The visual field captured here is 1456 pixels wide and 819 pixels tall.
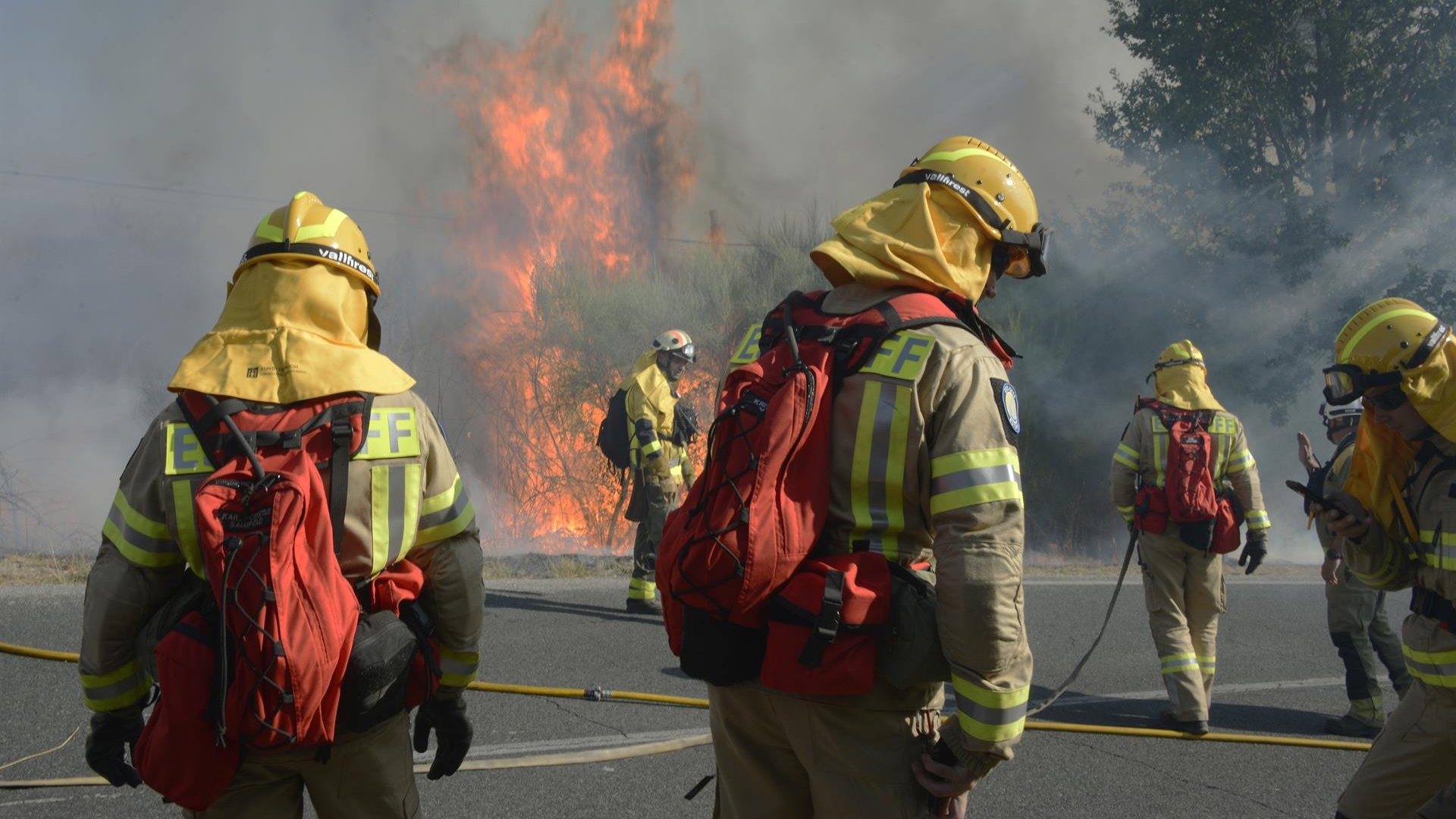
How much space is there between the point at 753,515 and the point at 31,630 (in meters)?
5.81

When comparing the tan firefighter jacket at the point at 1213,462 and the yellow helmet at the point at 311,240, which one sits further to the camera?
the tan firefighter jacket at the point at 1213,462

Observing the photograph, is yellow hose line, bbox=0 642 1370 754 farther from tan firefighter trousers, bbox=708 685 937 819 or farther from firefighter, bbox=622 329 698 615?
firefighter, bbox=622 329 698 615

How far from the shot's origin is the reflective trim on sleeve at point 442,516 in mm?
2494

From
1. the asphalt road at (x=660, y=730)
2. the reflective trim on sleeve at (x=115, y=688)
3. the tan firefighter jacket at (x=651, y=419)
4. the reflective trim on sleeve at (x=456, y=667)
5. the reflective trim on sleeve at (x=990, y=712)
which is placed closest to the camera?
the reflective trim on sleeve at (x=990, y=712)

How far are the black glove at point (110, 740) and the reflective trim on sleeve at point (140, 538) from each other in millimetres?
421

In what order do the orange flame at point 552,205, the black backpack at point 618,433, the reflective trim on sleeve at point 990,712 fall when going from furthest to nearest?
the orange flame at point 552,205, the black backpack at point 618,433, the reflective trim on sleeve at point 990,712

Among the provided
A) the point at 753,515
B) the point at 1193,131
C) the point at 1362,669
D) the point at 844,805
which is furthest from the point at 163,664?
the point at 1193,131

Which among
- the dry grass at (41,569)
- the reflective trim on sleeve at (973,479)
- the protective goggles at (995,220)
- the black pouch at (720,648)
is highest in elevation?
the protective goggles at (995,220)

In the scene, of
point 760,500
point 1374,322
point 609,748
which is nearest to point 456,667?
point 760,500

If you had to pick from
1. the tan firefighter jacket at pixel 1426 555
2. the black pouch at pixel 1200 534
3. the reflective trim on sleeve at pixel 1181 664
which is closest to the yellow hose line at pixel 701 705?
the reflective trim on sleeve at pixel 1181 664

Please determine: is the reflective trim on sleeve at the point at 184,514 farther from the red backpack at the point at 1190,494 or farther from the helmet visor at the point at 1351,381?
the red backpack at the point at 1190,494

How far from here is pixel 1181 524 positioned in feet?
20.0

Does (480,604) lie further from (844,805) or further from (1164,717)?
(1164,717)

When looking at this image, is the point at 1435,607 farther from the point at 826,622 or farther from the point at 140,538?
the point at 140,538
